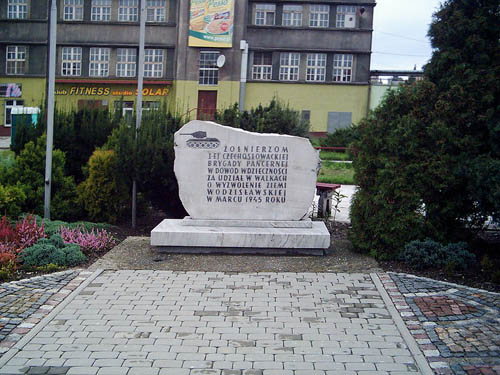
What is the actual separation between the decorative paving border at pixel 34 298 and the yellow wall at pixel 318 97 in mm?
29387

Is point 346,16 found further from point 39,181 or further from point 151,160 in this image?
point 39,181

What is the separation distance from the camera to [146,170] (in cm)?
1197

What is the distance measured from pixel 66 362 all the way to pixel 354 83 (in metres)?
33.2

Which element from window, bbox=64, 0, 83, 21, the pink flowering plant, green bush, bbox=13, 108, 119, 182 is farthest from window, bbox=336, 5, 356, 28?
the pink flowering plant

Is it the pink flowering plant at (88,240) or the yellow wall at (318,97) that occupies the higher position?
the yellow wall at (318,97)

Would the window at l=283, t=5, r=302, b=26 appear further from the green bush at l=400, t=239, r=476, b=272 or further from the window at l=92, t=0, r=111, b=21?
the green bush at l=400, t=239, r=476, b=272

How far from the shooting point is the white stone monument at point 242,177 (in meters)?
10.4

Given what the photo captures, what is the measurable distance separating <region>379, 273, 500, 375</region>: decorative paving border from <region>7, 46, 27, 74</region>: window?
3441 cm

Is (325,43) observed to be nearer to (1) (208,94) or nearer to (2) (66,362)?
(1) (208,94)

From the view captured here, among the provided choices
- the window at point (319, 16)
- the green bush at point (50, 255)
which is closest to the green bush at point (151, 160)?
the green bush at point (50, 255)

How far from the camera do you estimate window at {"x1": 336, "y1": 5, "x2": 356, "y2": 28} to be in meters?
36.8

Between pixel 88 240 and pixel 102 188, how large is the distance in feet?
8.38

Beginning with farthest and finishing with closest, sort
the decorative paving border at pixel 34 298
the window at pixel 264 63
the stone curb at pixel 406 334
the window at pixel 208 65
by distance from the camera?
the window at pixel 264 63 < the window at pixel 208 65 < the decorative paving border at pixel 34 298 < the stone curb at pixel 406 334

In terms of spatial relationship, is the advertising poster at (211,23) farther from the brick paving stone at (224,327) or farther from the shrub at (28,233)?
the brick paving stone at (224,327)
